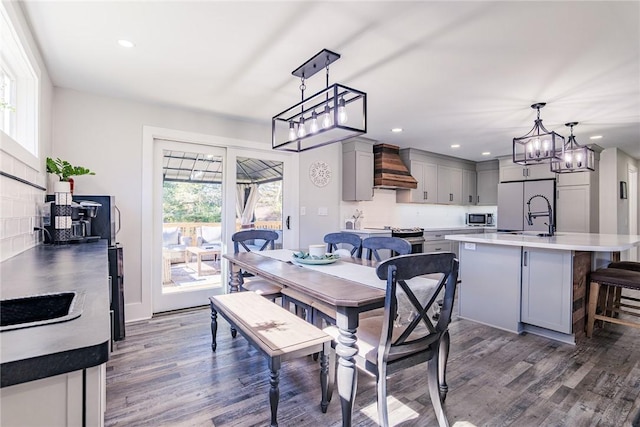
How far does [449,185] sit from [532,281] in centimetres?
363

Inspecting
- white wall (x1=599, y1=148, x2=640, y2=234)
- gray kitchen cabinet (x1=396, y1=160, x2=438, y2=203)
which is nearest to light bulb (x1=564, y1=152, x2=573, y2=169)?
gray kitchen cabinet (x1=396, y1=160, x2=438, y2=203)

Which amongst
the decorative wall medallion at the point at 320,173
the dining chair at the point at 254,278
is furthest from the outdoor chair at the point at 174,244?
the decorative wall medallion at the point at 320,173

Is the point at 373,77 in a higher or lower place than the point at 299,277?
higher

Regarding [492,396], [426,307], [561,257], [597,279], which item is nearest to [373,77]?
[426,307]

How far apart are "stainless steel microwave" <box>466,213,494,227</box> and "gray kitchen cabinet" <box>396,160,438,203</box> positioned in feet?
4.57

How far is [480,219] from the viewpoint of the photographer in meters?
6.79

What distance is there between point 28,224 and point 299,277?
1764 millimetres

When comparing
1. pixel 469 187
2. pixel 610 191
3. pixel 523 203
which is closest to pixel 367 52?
pixel 523 203

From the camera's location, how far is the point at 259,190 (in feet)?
13.9

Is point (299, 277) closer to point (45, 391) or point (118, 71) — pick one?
point (45, 391)

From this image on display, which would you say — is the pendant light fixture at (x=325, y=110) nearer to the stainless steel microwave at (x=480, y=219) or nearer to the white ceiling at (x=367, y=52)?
the white ceiling at (x=367, y=52)

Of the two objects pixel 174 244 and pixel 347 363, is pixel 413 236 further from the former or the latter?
pixel 347 363

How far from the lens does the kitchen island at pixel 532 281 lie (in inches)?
109

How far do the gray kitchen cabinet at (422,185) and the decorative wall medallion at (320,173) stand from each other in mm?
1663
